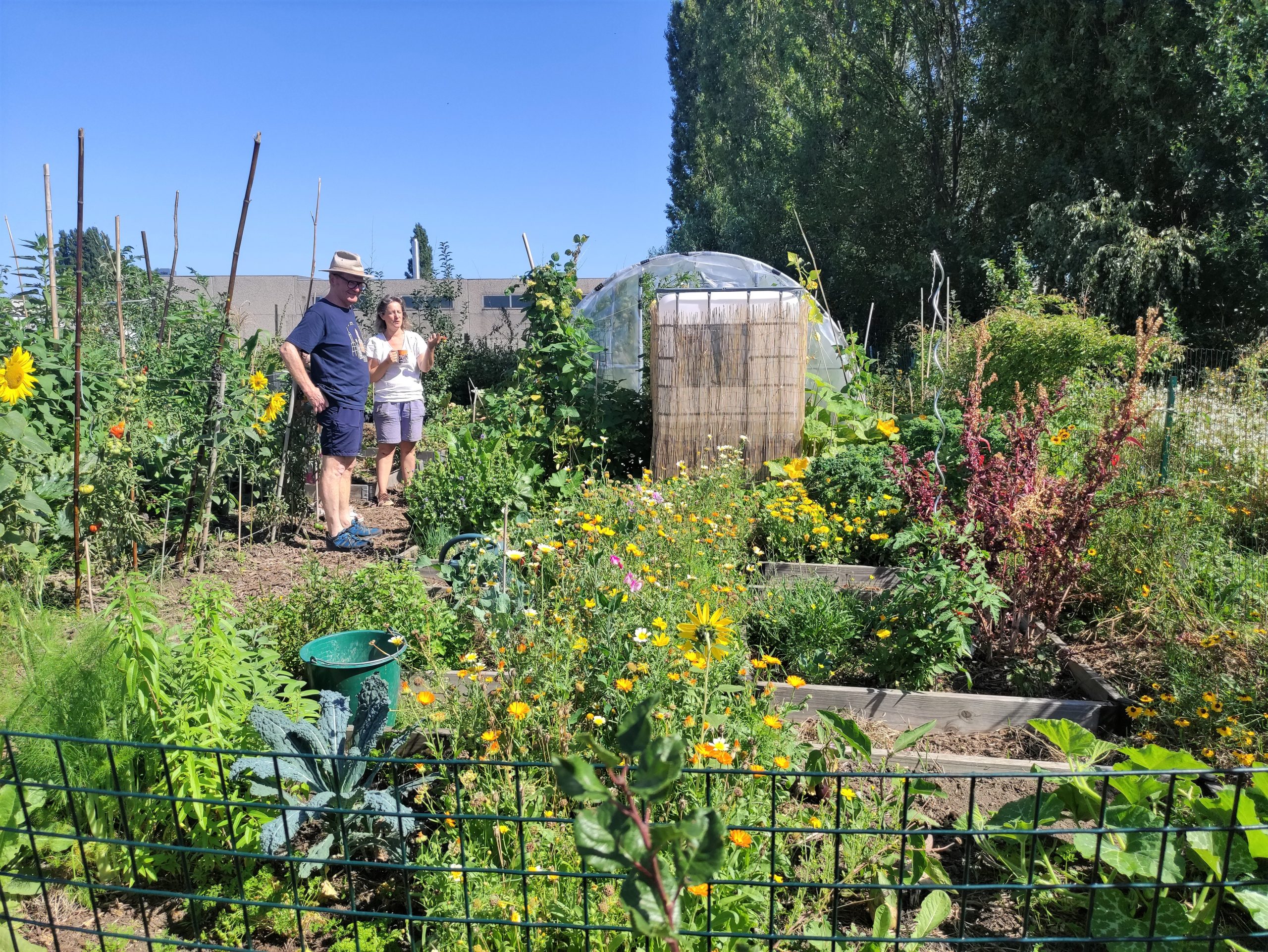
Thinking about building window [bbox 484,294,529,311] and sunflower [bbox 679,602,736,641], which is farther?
building window [bbox 484,294,529,311]

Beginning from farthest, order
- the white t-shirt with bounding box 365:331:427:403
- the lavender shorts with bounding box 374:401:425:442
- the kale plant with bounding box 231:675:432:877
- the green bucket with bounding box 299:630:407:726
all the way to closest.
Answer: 1. the lavender shorts with bounding box 374:401:425:442
2. the white t-shirt with bounding box 365:331:427:403
3. the green bucket with bounding box 299:630:407:726
4. the kale plant with bounding box 231:675:432:877

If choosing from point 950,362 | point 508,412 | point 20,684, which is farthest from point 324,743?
point 950,362

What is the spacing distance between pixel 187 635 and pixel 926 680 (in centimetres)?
280

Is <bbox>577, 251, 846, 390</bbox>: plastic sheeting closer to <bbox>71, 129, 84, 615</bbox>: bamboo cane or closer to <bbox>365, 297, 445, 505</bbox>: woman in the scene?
<bbox>365, 297, 445, 505</bbox>: woman

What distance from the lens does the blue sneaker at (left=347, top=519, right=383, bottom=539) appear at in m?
5.23

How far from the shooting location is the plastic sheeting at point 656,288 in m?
8.08

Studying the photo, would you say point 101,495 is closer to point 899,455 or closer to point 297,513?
point 297,513

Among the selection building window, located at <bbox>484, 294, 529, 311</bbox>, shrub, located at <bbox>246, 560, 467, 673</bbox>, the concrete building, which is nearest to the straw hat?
shrub, located at <bbox>246, 560, 467, 673</bbox>

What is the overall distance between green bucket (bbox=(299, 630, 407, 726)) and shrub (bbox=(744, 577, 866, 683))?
60.3 inches

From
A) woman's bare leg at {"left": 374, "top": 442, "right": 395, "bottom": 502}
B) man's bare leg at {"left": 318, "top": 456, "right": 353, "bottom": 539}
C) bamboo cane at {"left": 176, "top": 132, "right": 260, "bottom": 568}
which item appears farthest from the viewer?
woman's bare leg at {"left": 374, "top": 442, "right": 395, "bottom": 502}

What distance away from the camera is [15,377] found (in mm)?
3523

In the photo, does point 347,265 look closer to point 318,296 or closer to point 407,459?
point 407,459

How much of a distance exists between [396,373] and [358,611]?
10.3 feet

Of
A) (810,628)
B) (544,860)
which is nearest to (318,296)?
(810,628)
